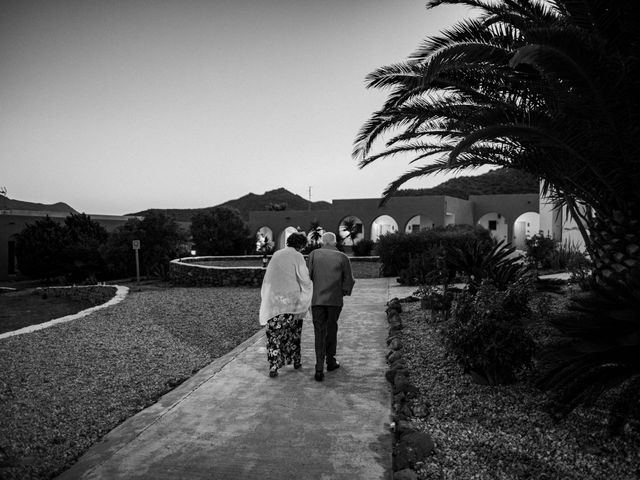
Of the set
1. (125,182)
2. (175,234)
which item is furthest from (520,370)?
(125,182)

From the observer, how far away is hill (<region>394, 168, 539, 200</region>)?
48438 millimetres

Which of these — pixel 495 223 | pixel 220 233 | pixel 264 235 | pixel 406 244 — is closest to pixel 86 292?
pixel 406 244

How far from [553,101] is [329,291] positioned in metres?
3.05

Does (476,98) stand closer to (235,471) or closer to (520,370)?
(520,370)

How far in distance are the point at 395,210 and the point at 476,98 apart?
78.8ft

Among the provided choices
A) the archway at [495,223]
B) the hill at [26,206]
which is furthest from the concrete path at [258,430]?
the hill at [26,206]

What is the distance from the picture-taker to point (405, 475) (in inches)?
101

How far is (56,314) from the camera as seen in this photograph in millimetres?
12180

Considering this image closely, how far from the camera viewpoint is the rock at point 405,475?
254 cm

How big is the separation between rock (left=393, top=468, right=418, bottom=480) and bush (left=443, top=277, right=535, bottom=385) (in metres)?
1.45

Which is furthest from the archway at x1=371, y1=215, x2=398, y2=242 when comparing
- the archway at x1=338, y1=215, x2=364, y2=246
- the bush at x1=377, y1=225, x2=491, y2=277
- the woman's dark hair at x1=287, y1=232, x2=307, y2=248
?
the woman's dark hair at x1=287, y1=232, x2=307, y2=248

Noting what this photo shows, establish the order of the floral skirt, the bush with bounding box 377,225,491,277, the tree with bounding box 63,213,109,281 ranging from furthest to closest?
the tree with bounding box 63,213,109,281, the bush with bounding box 377,225,491,277, the floral skirt

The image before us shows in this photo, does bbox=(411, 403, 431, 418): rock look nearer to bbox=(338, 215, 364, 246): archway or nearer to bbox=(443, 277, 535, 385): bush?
bbox=(443, 277, 535, 385): bush

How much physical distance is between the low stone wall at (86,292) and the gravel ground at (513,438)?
1290cm
